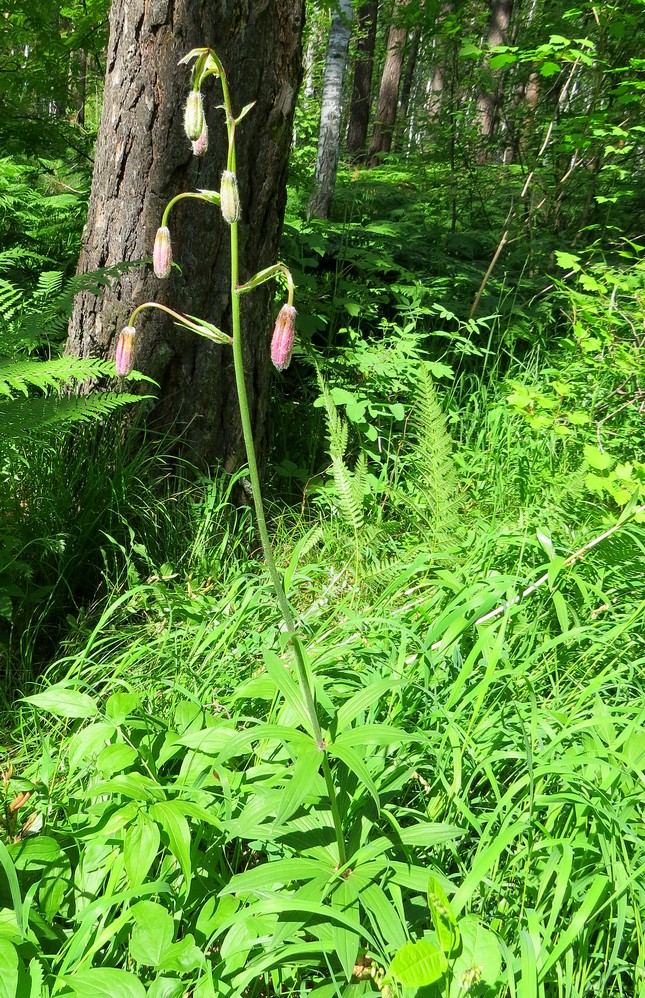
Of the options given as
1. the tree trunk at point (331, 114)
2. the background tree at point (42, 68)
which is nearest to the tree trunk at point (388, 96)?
the tree trunk at point (331, 114)

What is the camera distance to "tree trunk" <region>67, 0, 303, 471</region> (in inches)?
92.3

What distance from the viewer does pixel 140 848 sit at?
124 centimetres

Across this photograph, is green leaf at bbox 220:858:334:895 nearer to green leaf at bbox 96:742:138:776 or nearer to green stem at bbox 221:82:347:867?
green stem at bbox 221:82:347:867

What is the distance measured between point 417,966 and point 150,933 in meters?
0.46

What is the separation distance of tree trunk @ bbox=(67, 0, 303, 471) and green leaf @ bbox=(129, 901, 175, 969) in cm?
169

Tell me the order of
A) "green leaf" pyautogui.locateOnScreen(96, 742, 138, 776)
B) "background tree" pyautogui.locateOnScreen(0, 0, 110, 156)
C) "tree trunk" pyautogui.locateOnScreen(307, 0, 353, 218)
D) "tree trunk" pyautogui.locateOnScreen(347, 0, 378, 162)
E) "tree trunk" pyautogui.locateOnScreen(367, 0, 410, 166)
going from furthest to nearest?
1. "tree trunk" pyautogui.locateOnScreen(347, 0, 378, 162)
2. "tree trunk" pyautogui.locateOnScreen(367, 0, 410, 166)
3. "tree trunk" pyautogui.locateOnScreen(307, 0, 353, 218)
4. "background tree" pyautogui.locateOnScreen(0, 0, 110, 156)
5. "green leaf" pyautogui.locateOnScreen(96, 742, 138, 776)

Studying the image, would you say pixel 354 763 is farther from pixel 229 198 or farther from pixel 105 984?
pixel 229 198

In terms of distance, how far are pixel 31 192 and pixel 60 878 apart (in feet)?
11.9

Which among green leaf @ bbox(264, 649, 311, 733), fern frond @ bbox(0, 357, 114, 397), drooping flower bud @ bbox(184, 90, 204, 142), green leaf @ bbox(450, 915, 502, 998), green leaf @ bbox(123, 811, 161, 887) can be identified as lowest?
green leaf @ bbox(450, 915, 502, 998)

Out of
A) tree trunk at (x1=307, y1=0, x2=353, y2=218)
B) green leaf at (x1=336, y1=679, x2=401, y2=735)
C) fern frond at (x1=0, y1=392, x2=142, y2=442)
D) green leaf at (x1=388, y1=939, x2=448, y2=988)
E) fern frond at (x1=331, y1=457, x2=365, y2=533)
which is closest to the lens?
green leaf at (x1=388, y1=939, x2=448, y2=988)

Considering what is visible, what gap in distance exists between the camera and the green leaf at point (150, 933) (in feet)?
3.82

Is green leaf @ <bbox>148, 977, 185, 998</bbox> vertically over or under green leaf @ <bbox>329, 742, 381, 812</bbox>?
under

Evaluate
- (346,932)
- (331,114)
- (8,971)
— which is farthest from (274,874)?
(331,114)

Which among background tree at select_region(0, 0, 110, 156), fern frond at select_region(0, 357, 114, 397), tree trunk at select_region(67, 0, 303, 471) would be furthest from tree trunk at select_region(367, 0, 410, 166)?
fern frond at select_region(0, 357, 114, 397)
